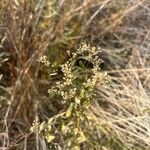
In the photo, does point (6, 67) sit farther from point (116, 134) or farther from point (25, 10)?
point (116, 134)

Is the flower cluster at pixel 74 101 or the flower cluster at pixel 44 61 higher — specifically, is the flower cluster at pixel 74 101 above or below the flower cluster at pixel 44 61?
below

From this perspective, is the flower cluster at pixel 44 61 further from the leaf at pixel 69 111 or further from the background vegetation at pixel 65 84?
the leaf at pixel 69 111

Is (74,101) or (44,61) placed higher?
(44,61)

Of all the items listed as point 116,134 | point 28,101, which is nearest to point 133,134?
point 116,134

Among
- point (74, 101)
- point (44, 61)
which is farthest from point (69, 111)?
point (44, 61)

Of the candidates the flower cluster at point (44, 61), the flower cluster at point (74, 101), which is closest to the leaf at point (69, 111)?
the flower cluster at point (74, 101)

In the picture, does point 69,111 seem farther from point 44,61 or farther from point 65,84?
point 44,61

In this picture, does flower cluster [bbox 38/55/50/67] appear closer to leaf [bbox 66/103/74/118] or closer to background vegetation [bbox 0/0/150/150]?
background vegetation [bbox 0/0/150/150]

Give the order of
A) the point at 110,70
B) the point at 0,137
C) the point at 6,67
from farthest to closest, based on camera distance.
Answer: the point at 110,70, the point at 6,67, the point at 0,137

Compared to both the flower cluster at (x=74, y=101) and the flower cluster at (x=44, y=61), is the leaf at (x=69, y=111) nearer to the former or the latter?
the flower cluster at (x=74, y=101)
